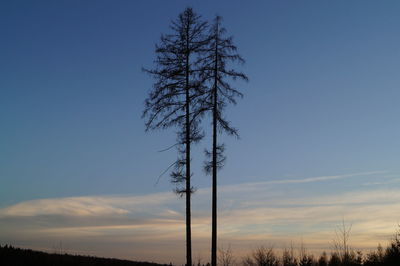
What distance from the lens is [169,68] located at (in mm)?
26359

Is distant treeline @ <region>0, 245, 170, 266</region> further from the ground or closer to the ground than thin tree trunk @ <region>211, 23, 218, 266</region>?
closer to the ground

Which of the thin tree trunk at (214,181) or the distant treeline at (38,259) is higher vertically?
the thin tree trunk at (214,181)

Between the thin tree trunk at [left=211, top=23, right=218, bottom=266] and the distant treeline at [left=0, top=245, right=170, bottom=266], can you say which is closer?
the distant treeline at [left=0, top=245, right=170, bottom=266]

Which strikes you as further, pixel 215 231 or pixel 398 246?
pixel 215 231

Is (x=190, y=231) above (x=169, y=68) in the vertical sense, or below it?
below

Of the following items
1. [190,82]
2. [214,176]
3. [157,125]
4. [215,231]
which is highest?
[190,82]

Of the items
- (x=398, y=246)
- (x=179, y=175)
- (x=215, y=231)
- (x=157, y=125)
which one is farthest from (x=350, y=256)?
(x=157, y=125)

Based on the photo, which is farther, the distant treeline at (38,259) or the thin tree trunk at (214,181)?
the thin tree trunk at (214,181)

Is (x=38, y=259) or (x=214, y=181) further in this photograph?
(x=214, y=181)

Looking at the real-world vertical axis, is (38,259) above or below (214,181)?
below

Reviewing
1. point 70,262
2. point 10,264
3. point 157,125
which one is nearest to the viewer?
point 10,264

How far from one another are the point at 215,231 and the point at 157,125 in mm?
6714

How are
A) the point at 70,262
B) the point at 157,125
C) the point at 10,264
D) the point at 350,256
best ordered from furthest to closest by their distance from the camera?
the point at 157,125, the point at 350,256, the point at 70,262, the point at 10,264

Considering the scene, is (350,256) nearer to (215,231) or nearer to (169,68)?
(215,231)
